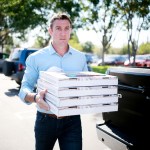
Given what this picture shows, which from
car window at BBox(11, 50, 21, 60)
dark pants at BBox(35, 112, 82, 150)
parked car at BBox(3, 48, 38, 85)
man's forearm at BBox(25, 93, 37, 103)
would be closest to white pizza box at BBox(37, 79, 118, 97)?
man's forearm at BBox(25, 93, 37, 103)

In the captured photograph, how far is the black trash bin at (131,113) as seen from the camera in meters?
3.18

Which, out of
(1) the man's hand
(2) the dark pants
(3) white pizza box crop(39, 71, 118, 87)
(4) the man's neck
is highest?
(4) the man's neck

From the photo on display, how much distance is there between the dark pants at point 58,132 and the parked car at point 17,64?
9461mm

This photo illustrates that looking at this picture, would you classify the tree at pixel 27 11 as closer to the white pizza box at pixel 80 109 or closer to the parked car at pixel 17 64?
the parked car at pixel 17 64

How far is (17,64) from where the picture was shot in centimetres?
1261

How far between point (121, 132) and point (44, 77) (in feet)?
5.28

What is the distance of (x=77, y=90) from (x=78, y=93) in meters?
0.03

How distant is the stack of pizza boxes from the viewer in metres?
2.26

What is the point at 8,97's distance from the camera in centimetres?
1036

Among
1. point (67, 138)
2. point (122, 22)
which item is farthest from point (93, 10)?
point (67, 138)

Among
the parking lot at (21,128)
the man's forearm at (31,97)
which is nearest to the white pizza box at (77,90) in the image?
the man's forearm at (31,97)

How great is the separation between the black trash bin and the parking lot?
150 centimetres

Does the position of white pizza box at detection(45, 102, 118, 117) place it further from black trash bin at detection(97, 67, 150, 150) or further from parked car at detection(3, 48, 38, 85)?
parked car at detection(3, 48, 38, 85)

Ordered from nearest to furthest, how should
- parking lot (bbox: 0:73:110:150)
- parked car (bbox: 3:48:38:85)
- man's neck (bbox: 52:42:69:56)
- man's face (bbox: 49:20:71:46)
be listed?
man's face (bbox: 49:20:71:46) → man's neck (bbox: 52:42:69:56) → parking lot (bbox: 0:73:110:150) → parked car (bbox: 3:48:38:85)
